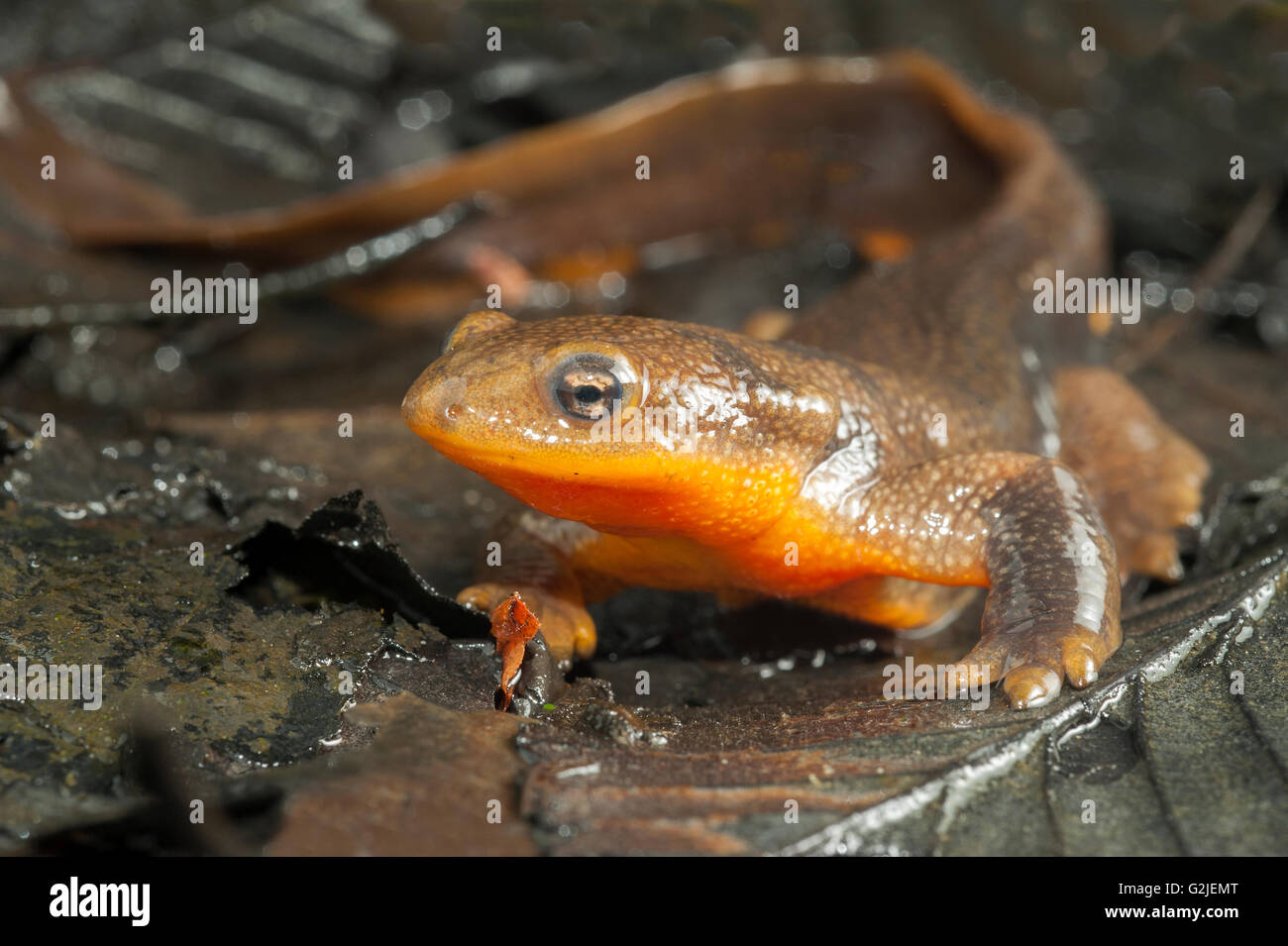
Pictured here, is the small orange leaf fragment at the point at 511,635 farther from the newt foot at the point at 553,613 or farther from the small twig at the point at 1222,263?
the small twig at the point at 1222,263

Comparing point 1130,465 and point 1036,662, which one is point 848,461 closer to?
point 1036,662

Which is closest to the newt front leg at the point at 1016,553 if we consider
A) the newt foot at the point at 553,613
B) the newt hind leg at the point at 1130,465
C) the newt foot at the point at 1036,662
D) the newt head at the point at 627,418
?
the newt foot at the point at 1036,662

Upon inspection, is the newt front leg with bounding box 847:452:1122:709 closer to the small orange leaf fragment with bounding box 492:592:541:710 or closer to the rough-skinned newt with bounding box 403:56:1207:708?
the rough-skinned newt with bounding box 403:56:1207:708

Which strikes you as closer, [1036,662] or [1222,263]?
[1036,662]

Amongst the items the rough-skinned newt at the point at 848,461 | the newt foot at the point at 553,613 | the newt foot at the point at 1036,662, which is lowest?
the newt foot at the point at 1036,662

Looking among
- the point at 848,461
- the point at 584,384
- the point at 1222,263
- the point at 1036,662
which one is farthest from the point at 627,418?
the point at 1222,263
